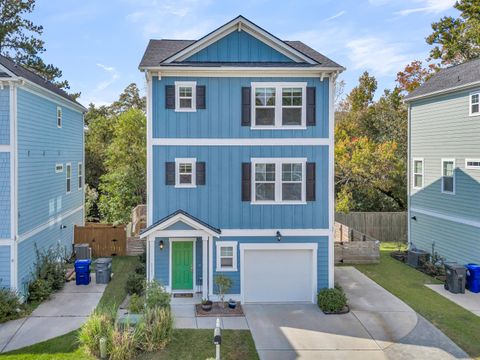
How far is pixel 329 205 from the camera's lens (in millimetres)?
13117

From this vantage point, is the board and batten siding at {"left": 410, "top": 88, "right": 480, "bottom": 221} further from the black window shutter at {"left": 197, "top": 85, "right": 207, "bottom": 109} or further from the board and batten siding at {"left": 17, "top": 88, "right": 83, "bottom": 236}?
the board and batten siding at {"left": 17, "top": 88, "right": 83, "bottom": 236}

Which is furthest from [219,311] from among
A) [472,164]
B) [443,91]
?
[443,91]

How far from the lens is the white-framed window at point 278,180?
13039 mm

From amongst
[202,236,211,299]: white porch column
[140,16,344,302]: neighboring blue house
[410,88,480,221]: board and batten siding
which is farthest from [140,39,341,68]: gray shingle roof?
[410,88,480,221]: board and batten siding

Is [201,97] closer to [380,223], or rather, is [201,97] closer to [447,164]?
[447,164]

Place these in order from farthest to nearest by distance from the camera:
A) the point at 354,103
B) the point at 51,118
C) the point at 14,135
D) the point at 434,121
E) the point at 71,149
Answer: the point at 354,103
the point at 71,149
the point at 434,121
the point at 51,118
the point at 14,135

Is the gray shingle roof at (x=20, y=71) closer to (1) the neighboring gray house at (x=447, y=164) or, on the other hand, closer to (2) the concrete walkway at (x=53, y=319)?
(2) the concrete walkway at (x=53, y=319)

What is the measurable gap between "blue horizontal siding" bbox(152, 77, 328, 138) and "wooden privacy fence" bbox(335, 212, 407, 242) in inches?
428

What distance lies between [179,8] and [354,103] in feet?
63.3

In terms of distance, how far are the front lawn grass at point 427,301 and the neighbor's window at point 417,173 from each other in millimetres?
3754

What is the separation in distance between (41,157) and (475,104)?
16.3 metres

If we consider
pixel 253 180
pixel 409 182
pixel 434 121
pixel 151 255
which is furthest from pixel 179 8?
pixel 409 182

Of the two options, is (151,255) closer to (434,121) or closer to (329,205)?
(329,205)

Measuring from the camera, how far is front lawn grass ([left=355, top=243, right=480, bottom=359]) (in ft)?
34.0
